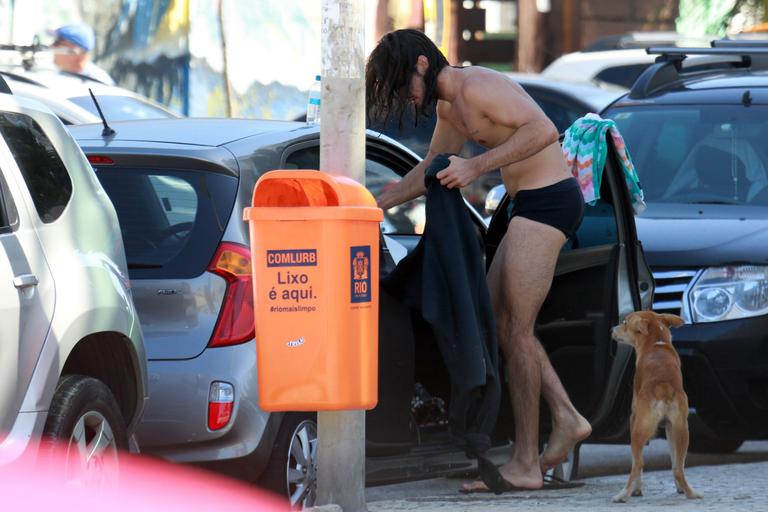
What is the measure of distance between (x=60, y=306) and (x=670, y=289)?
3.66m

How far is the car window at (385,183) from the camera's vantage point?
643 centimetres

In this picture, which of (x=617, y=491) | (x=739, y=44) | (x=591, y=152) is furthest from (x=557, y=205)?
(x=739, y=44)

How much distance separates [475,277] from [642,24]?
20.8m

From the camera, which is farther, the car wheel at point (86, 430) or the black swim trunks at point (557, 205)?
the black swim trunks at point (557, 205)

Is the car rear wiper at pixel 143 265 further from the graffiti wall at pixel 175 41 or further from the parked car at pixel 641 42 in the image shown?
the parked car at pixel 641 42

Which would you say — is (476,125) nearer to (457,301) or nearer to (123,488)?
(457,301)

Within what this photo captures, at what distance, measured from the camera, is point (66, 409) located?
484 centimetres

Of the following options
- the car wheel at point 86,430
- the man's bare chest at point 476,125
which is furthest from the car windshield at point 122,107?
the car wheel at point 86,430

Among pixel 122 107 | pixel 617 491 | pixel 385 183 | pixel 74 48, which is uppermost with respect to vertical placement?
pixel 74 48

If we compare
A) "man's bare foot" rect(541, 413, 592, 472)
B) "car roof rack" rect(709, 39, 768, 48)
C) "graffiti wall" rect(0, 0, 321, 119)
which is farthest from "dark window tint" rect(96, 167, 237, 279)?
"graffiti wall" rect(0, 0, 321, 119)

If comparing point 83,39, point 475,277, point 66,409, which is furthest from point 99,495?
point 83,39

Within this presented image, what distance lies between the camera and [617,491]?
6922 mm

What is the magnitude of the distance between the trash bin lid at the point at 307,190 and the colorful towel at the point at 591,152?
159cm

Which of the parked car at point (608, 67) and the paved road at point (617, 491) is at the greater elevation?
the parked car at point (608, 67)
